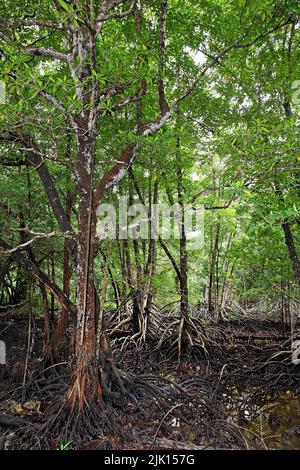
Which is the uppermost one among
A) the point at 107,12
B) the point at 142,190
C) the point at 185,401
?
the point at 107,12

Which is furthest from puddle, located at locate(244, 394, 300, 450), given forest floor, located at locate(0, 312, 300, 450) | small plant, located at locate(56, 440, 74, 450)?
small plant, located at locate(56, 440, 74, 450)

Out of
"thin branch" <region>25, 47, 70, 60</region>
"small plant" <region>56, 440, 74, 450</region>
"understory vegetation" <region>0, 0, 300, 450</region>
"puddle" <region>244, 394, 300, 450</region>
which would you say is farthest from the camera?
"puddle" <region>244, 394, 300, 450</region>

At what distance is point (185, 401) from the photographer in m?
3.49

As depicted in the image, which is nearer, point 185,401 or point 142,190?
point 185,401

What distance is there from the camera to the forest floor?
2.83 metres

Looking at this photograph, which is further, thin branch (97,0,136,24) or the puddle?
the puddle

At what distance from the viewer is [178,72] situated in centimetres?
452

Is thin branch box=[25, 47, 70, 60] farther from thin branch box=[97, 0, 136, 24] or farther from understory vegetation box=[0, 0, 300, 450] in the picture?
thin branch box=[97, 0, 136, 24]

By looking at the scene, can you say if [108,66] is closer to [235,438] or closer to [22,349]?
[235,438]

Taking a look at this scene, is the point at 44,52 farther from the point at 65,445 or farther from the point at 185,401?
the point at 185,401

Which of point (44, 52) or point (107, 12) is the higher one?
point (107, 12)

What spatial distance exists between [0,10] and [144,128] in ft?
6.02

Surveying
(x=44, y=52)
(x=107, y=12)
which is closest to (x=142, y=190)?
(x=44, y=52)

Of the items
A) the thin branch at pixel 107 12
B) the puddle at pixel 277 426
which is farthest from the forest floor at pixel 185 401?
the thin branch at pixel 107 12
